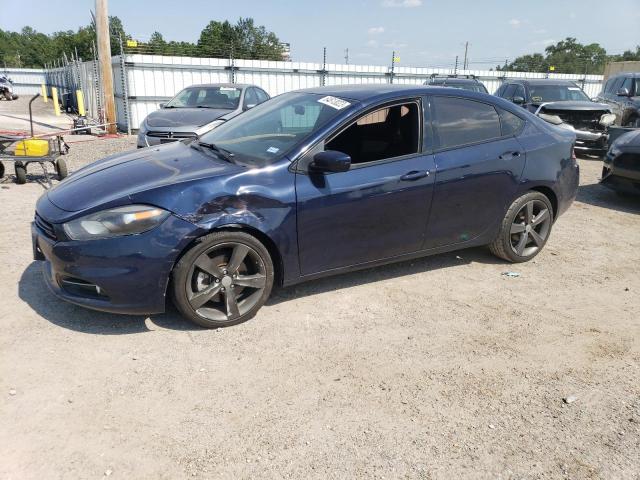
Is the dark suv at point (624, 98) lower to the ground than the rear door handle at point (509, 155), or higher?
higher

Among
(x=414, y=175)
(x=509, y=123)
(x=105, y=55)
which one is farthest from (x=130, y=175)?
(x=105, y=55)

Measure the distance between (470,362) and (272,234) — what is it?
157 cm

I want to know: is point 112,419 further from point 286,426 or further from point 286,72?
point 286,72

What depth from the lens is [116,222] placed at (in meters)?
3.28

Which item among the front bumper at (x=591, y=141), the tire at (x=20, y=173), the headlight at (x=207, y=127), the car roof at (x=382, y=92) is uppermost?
the car roof at (x=382, y=92)

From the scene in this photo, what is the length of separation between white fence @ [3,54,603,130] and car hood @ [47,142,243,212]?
11.9 m

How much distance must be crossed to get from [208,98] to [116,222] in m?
7.87

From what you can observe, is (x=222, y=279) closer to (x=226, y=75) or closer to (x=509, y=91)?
(x=509, y=91)

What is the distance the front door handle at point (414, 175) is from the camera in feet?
Answer: 13.3

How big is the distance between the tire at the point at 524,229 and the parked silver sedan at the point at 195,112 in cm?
499

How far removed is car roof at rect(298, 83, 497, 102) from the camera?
13.6 ft

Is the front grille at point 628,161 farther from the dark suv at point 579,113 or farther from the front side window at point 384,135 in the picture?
the front side window at point 384,135

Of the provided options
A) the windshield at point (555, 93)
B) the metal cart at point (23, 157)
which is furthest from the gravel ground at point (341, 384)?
the windshield at point (555, 93)

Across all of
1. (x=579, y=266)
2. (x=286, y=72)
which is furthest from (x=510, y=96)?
(x=579, y=266)
